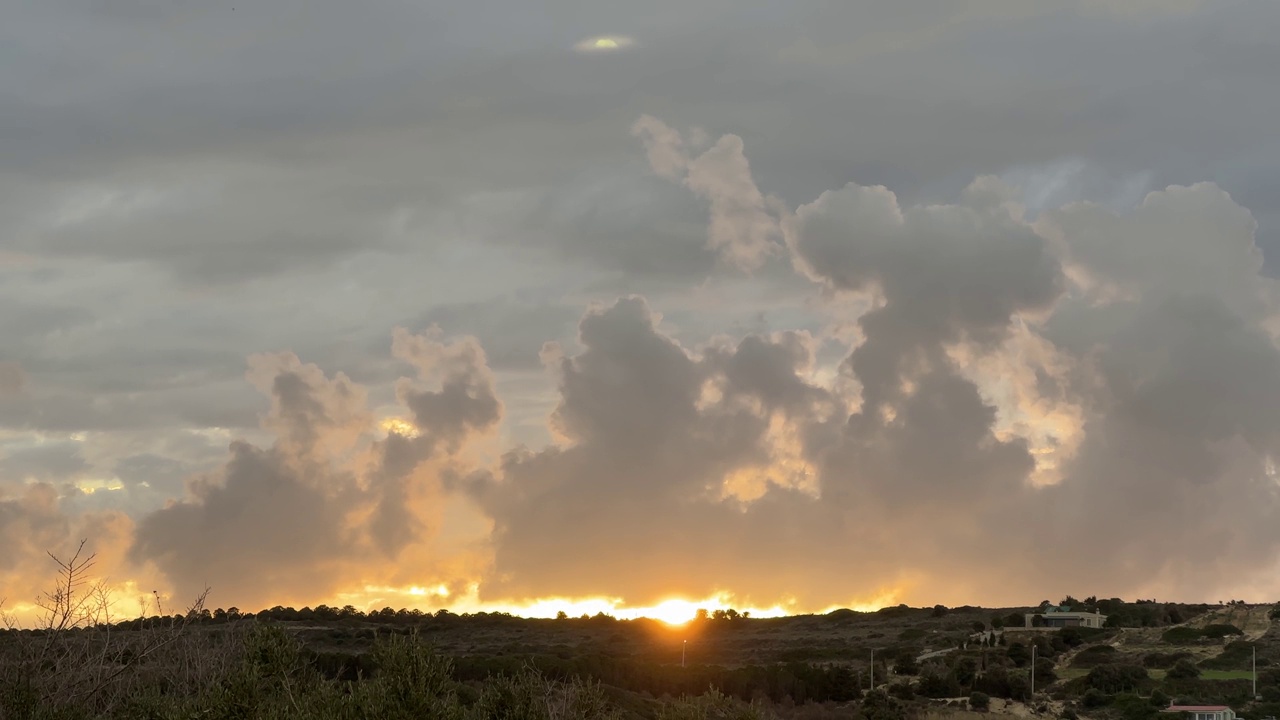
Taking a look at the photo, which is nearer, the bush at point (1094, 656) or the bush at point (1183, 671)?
the bush at point (1183, 671)

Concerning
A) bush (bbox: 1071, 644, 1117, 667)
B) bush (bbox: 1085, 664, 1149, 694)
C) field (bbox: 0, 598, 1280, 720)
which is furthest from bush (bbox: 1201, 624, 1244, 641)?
bush (bbox: 1085, 664, 1149, 694)

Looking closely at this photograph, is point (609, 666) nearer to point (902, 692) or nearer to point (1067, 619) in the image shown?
point (902, 692)

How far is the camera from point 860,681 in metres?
104

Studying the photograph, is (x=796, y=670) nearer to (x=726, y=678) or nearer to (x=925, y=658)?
(x=726, y=678)

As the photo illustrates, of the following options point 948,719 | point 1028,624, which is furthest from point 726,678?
point 1028,624

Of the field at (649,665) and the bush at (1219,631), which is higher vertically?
the bush at (1219,631)

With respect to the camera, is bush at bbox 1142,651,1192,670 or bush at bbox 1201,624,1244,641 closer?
bush at bbox 1142,651,1192,670

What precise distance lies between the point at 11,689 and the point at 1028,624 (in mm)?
113474

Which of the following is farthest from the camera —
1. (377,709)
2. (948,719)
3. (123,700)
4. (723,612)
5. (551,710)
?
(723,612)

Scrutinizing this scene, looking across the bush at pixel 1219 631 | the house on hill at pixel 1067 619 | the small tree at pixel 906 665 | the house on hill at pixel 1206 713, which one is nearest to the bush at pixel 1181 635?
the bush at pixel 1219 631

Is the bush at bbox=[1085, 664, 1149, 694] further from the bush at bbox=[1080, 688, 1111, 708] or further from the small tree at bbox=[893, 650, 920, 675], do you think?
the small tree at bbox=[893, 650, 920, 675]

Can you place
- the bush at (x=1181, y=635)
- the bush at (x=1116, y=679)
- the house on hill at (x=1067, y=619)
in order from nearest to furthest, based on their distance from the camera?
1. the bush at (x=1116, y=679)
2. the bush at (x=1181, y=635)
3. the house on hill at (x=1067, y=619)

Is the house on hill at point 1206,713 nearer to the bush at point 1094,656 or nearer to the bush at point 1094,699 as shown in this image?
the bush at point 1094,699

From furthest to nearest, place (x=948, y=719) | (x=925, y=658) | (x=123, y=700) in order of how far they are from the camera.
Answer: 1. (x=925, y=658)
2. (x=948, y=719)
3. (x=123, y=700)
